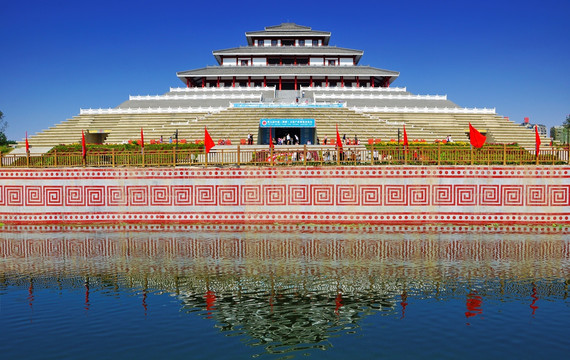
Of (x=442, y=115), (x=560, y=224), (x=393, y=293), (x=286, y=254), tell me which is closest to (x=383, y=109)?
(x=442, y=115)

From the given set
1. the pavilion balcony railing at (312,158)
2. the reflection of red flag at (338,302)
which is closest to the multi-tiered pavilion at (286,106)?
the pavilion balcony railing at (312,158)

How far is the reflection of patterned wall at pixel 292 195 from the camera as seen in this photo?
20016 mm

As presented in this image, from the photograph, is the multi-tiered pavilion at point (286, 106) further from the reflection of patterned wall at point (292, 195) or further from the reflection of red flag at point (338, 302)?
the reflection of red flag at point (338, 302)

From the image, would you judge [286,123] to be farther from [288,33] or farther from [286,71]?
[288,33]

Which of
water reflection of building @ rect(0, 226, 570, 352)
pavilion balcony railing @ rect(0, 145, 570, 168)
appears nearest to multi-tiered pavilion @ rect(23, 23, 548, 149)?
pavilion balcony railing @ rect(0, 145, 570, 168)

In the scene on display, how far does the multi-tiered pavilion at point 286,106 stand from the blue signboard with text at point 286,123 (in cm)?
9

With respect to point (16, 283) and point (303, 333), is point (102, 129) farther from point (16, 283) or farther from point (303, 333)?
point (303, 333)

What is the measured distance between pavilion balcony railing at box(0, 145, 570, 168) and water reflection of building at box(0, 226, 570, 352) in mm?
3984

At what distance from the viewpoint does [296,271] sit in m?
11.9

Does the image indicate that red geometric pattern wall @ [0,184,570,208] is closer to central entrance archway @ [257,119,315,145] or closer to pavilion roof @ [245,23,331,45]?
central entrance archway @ [257,119,315,145]

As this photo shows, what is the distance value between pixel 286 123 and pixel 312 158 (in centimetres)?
1971

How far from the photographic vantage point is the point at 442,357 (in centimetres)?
723

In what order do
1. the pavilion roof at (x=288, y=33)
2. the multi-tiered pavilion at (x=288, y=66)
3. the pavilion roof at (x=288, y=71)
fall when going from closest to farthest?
1. the pavilion roof at (x=288, y=71)
2. the multi-tiered pavilion at (x=288, y=66)
3. the pavilion roof at (x=288, y=33)

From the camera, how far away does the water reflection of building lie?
921 cm
